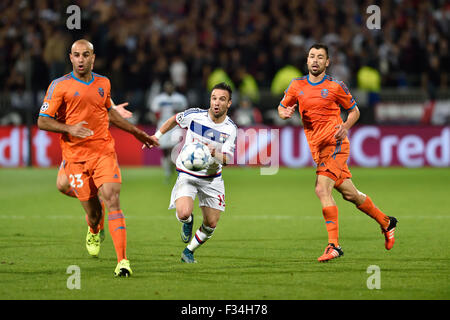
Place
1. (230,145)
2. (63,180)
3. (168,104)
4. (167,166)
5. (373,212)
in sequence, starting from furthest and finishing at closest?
(168,104) < (167,166) < (373,212) < (63,180) < (230,145)

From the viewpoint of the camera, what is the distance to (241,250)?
344 inches

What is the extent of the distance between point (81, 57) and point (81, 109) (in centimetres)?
50

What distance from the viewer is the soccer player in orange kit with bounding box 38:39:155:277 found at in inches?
287

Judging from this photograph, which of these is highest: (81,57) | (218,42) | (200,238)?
(218,42)

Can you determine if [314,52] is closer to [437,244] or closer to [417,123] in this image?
[437,244]

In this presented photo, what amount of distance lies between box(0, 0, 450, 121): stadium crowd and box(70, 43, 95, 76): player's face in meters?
13.2

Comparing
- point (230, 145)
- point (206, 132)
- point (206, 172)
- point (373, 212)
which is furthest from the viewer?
point (373, 212)

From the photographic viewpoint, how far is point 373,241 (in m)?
9.34

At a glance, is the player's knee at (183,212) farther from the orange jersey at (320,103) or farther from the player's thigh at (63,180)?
the orange jersey at (320,103)

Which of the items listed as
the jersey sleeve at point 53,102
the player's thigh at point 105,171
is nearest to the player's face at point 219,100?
the player's thigh at point 105,171

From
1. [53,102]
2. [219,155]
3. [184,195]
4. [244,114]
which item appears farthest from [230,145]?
[244,114]

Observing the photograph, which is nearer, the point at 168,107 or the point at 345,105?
the point at 345,105

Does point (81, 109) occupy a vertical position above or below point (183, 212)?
above

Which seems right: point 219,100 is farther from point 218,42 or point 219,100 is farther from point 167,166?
point 218,42
